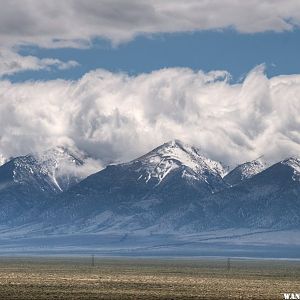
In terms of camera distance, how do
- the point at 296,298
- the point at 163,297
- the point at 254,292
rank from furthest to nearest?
the point at 254,292 → the point at 163,297 → the point at 296,298

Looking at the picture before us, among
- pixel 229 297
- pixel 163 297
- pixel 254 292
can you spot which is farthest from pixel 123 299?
pixel 254 292

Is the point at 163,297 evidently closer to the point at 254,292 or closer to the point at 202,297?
the point at 202,297

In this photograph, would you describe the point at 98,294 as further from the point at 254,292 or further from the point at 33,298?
the point at 254,292

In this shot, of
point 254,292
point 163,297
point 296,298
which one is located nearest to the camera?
point 296,298

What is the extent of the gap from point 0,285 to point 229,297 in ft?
98.1

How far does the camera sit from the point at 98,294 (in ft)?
319

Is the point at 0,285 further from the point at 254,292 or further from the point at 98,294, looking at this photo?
the point at 254,292

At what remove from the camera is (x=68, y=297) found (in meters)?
90.3

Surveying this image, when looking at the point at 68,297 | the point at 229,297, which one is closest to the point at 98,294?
the point at 68,297

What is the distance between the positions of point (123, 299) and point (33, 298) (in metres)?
8.87

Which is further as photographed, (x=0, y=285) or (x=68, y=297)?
(x=0, y=285)

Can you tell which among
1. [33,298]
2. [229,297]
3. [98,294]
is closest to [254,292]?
[229,297]

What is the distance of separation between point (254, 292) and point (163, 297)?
1683 cm

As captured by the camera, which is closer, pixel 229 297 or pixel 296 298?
pixel 296 298
